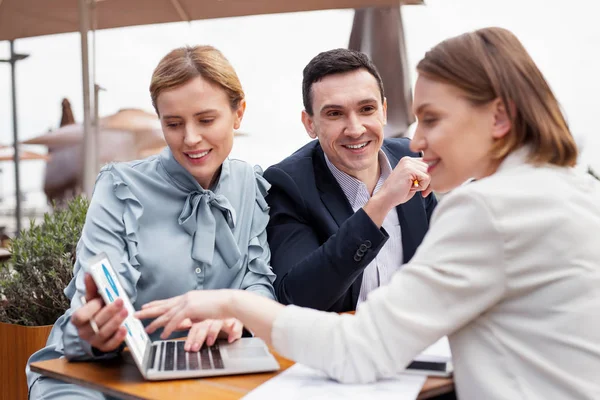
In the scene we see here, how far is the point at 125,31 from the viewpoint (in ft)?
19.5

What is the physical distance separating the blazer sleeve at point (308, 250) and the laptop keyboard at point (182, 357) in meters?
0.48

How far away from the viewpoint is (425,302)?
106 centimetres

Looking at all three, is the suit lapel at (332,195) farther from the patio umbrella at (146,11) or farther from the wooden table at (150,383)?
the patio umbrella at (146,11)

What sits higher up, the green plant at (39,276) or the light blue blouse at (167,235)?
the light blue blouse at (167,235)

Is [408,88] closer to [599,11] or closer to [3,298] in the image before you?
[599,11]

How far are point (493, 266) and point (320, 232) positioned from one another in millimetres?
1211

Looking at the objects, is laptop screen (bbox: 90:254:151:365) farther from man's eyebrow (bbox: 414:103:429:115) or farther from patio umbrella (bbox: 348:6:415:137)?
patio umbrella (bbox: 348:6:415:137)

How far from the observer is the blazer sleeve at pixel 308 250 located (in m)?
1.86

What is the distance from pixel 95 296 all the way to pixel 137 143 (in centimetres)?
461

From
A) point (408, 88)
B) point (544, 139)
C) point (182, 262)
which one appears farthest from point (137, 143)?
point (544, 139)

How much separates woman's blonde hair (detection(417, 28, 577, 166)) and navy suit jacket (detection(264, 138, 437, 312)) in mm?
742

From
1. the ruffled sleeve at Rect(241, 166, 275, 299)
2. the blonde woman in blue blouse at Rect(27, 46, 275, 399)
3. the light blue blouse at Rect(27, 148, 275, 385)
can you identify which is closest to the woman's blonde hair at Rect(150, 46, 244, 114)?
the blonde woman in blue blouse at Rect(27, 46, 275, 399)

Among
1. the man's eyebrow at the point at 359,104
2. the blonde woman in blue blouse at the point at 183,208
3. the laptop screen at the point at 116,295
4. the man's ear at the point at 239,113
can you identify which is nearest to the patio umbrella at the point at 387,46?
the man's eyebrow at the point at 359,104

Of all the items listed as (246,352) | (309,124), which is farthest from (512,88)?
(309,124)
